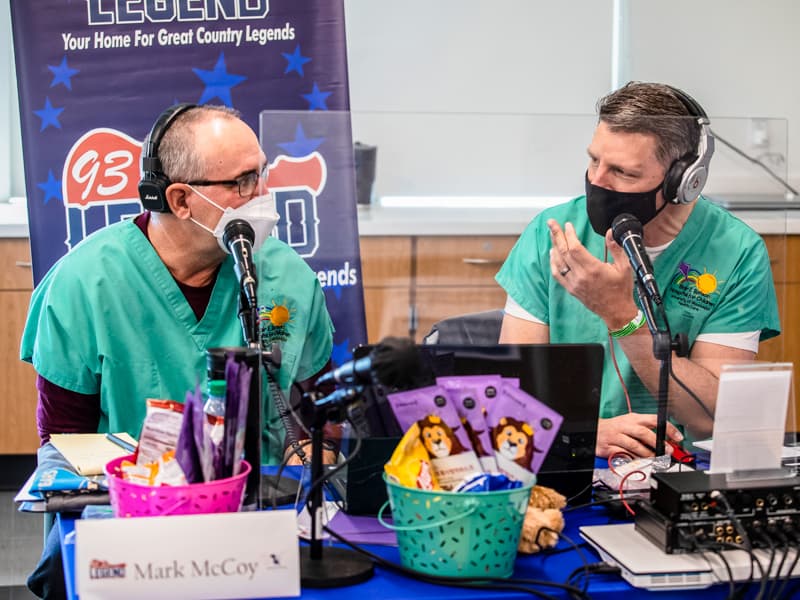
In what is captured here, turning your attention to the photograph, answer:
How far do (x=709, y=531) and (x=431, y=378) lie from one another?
0.37 meters

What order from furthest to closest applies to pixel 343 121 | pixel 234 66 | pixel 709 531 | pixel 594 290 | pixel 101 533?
pixel 234 66
pixel 594 290
pixel 343 121
pixel 709 531
pixel 101 533

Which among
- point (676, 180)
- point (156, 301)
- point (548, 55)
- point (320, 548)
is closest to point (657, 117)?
point (676, 180)

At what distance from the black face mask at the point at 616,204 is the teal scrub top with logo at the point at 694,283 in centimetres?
1

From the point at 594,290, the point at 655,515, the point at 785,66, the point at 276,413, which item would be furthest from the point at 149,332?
the point at 785,66

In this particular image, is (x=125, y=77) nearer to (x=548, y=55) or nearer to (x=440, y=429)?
(x=440, y=429)

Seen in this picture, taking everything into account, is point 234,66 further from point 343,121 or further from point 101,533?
point 101,533

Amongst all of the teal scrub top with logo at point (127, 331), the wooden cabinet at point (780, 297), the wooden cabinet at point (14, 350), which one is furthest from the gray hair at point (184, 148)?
the wooden cabinet at point (14, 350)

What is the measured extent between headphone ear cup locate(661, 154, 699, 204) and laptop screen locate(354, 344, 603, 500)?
31cm

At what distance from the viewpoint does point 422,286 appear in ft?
4.31

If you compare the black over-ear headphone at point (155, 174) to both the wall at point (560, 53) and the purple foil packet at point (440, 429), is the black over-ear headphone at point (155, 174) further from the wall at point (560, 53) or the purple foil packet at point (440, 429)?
the wall at point (560, 53)

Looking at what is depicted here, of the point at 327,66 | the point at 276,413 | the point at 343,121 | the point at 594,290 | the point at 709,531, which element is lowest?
the point at 709,531

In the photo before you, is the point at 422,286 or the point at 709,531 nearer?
the point at 709,531

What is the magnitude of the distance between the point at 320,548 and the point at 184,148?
910 millimetres

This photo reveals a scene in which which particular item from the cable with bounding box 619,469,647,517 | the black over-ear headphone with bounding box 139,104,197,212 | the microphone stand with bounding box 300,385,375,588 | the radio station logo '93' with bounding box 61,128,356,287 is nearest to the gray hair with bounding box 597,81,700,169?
the cable with bounding box 619,469,647,517
